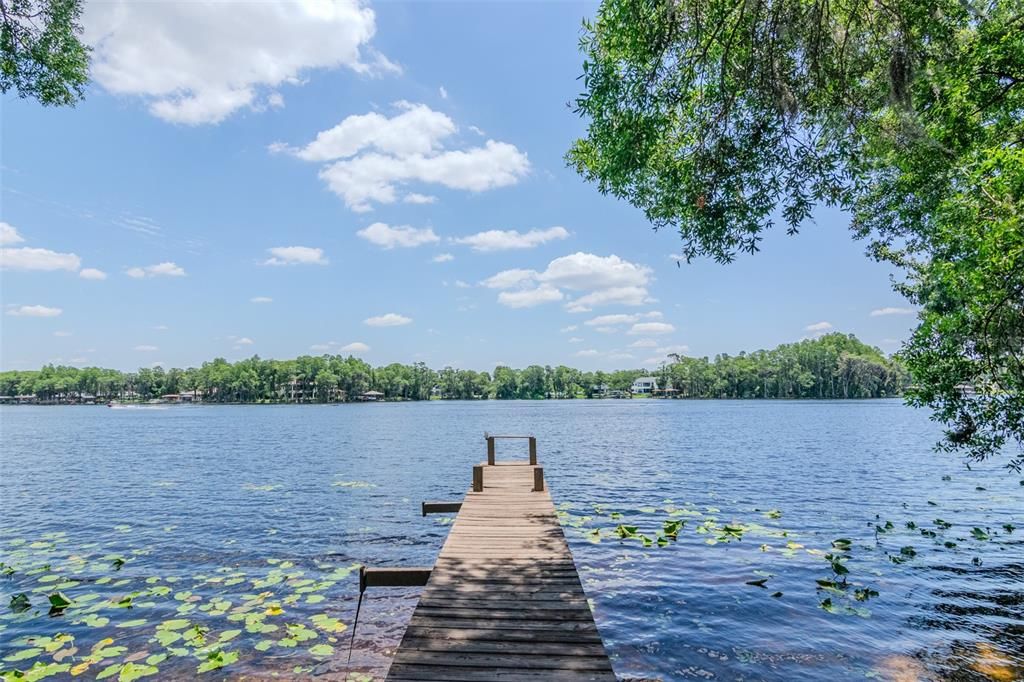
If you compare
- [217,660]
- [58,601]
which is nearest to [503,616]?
[217,660]

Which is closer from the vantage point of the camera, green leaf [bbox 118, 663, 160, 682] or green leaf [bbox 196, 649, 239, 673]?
green leaf [bbox 118, 663, 160, 682]

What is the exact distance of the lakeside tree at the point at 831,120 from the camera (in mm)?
6738

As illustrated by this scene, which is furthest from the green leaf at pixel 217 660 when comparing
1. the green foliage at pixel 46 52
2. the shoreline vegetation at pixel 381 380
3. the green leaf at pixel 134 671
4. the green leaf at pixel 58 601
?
the shoreline vegetation at pixel 381 380

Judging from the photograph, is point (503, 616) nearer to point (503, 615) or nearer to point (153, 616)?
point (503, 615)

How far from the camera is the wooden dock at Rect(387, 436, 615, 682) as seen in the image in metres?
4.95

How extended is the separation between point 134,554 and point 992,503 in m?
28.7

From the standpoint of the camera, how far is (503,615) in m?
6.13

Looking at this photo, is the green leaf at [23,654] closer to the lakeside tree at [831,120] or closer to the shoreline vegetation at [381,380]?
the lakeside tree at [831,120]

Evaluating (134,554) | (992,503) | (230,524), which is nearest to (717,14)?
(134,554)

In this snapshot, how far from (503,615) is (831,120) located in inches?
317

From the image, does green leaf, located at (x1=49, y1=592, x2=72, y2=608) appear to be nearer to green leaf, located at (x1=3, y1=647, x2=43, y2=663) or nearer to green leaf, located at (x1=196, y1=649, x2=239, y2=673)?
green leaf, located at (x1=3, y1=647, x2=43, y2=663)

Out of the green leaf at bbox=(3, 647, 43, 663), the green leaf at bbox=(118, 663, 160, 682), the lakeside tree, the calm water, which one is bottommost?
the calm water

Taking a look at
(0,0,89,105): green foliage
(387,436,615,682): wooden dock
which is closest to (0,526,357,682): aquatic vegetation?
(387,436,615,682): wooden dock

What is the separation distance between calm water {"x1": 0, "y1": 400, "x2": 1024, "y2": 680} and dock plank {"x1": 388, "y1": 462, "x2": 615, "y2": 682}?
197 centimetres
